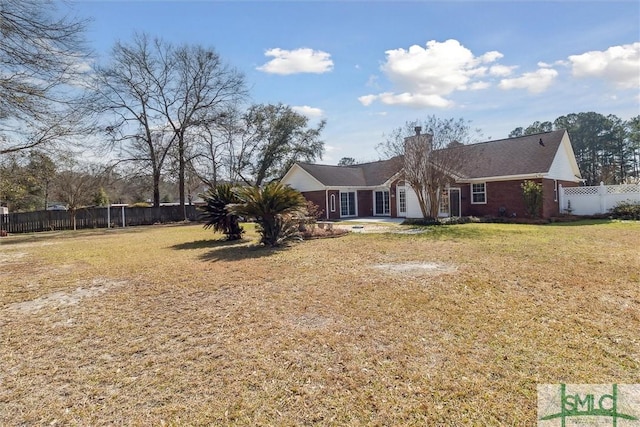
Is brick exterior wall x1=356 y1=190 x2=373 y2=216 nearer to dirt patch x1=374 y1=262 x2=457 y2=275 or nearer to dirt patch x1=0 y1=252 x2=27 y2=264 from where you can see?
dirt patch x1=374 y1=262 x2=457 y2=275

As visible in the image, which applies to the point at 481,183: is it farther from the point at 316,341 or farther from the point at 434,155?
the point at 316,341

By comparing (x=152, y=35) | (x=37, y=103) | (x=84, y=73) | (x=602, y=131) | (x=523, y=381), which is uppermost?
(x=152, y=35)

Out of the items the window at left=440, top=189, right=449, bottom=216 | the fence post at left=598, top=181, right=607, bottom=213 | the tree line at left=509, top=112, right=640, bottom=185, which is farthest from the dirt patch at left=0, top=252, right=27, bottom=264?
the tree line at left=509, top=112, right=640, bottom=185

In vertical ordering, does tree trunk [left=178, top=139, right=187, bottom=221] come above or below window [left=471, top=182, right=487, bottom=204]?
above

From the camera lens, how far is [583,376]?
2879 millimetres

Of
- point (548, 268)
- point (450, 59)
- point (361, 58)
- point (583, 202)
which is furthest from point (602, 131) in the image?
point (548, 268)

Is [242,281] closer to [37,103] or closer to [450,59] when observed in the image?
[37,103]

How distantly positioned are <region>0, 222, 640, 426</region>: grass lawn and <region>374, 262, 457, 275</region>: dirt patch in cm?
4

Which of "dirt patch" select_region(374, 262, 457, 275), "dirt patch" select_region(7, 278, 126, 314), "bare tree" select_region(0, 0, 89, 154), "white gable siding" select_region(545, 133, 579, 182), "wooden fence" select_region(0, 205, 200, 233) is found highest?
"bare tree" select_region(0, 0, 89, 154)

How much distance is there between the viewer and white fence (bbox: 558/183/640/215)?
717 inches

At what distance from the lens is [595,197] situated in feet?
63.1

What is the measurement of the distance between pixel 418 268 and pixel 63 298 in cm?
637

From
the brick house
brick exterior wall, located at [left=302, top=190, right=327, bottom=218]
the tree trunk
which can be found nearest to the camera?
the brick house

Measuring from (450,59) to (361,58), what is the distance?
3.51m
